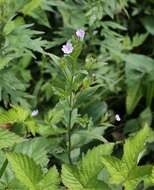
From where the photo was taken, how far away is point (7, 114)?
4.85 feet

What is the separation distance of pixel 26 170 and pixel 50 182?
0.21 feet

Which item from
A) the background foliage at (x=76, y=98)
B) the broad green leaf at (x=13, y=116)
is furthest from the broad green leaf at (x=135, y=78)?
the broad green leaf at (x=13, y=116)

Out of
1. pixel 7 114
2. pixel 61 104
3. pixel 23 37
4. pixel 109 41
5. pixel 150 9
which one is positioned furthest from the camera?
pixel 150 9

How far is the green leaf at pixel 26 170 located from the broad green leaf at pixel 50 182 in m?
0.01

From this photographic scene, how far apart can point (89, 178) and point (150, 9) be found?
1.97 meters

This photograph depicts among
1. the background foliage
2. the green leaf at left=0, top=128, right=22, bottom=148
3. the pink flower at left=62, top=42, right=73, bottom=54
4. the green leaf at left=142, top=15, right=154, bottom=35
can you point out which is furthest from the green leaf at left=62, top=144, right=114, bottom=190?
the green leaf at left=142, top=15, right=154, bottom=35

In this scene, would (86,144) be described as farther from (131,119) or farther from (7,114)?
(7,114)

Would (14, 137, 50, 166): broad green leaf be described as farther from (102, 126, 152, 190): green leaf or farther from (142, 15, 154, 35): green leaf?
(142, 15, 154, 35): green leaf

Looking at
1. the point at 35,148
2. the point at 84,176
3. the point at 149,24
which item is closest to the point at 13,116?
the point at 35,148

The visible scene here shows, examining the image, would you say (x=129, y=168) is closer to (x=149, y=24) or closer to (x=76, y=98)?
(x=76, y=98)

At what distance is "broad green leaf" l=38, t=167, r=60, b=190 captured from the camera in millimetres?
1280

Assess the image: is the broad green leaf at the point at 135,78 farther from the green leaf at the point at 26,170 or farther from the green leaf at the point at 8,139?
the green leaf at the point at 26,170

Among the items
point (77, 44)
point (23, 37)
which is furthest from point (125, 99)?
point (77, 44)

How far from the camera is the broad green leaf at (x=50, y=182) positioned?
128 centimetres
